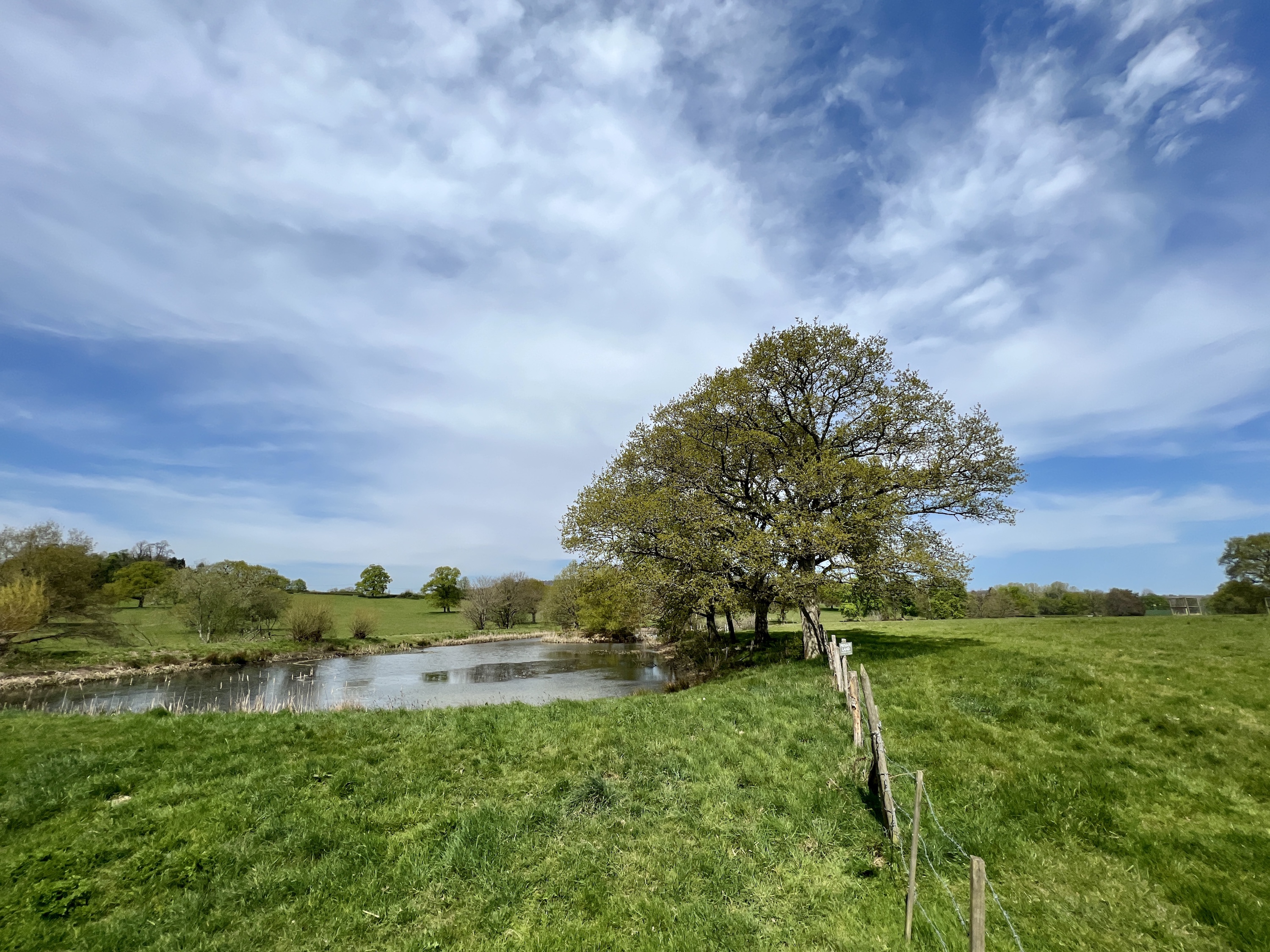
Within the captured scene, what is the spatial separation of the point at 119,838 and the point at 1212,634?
1354 inches

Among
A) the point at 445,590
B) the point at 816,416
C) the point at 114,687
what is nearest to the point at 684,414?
the point at 816,416

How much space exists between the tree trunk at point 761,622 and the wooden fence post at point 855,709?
46.6 feet

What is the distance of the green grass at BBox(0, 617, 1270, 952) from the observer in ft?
20.6

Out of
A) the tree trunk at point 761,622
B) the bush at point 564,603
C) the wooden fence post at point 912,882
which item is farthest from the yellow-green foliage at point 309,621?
the wooden fence post at point 912,882

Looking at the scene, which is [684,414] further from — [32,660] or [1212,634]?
[32,660]

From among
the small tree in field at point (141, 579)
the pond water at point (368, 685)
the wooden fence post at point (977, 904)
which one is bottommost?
the pond water at point (368, 685)

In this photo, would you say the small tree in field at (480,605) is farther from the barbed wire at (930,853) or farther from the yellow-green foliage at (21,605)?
the barbed wire at (930,853)

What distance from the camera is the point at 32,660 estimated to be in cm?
3528

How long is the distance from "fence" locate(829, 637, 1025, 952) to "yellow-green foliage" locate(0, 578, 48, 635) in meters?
46.5

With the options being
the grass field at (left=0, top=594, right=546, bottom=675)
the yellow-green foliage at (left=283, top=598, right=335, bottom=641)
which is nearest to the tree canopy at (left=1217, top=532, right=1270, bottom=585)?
the grass field at (left=0, top=594, right=546, bottom=675)

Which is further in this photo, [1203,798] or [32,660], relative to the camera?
[32,660]

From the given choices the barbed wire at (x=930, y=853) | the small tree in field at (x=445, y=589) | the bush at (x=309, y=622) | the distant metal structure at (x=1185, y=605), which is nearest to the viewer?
the barbed wire at (x=930, y=853)

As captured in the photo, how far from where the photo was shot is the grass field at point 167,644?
36.2 m

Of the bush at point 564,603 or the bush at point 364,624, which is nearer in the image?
the bush at point 364,624
